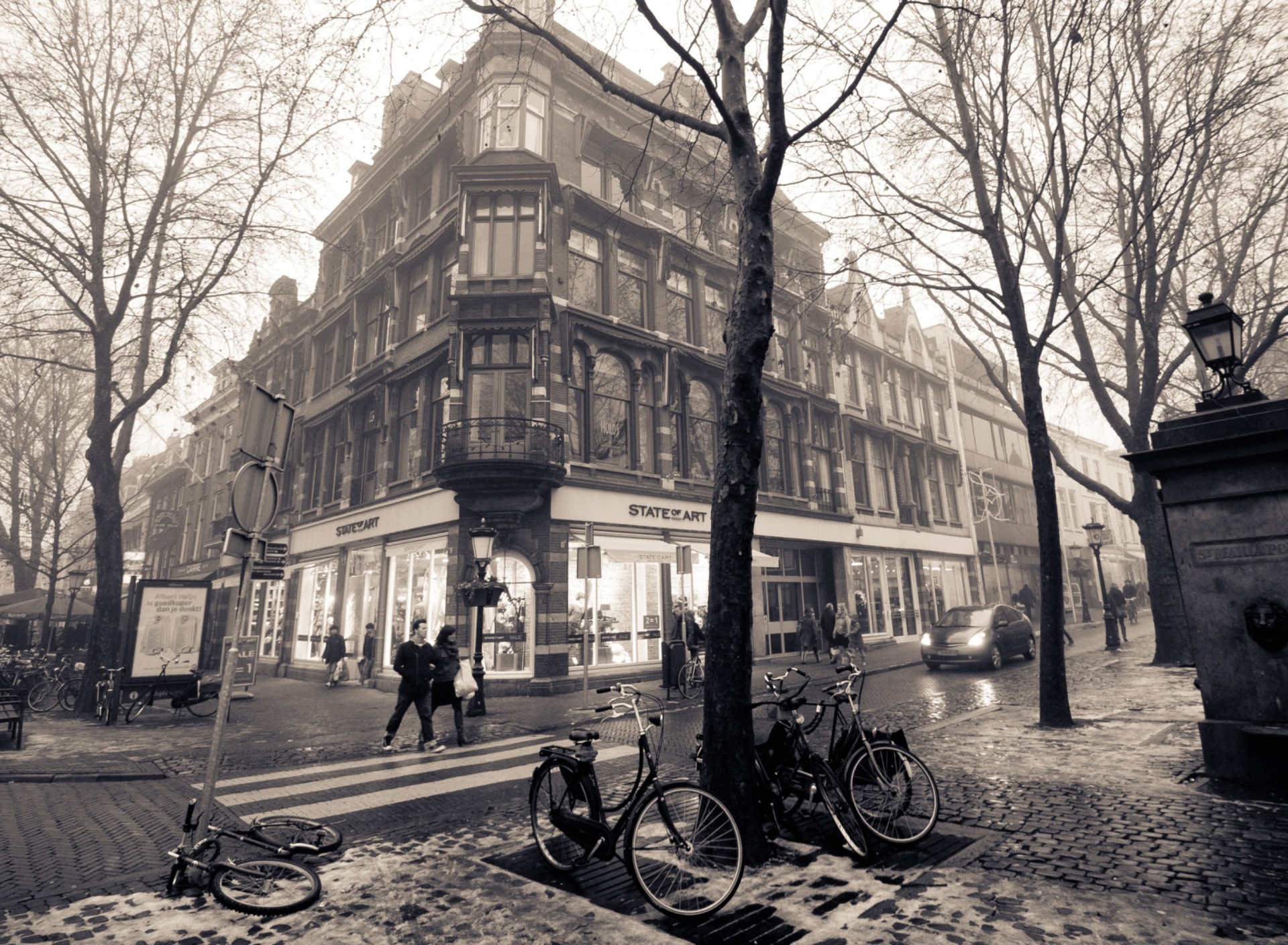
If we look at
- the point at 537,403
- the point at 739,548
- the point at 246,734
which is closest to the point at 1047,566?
the point at 739,548

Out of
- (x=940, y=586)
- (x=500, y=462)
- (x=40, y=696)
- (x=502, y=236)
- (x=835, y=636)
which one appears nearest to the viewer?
(x=500, y=462)

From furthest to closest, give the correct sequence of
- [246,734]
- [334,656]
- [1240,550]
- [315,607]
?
[315,607], [334,656], [246,734], [1240,550]

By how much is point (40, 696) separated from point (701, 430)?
18.5 meters

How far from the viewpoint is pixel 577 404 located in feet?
57.2

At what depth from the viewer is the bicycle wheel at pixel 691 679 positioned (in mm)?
13219

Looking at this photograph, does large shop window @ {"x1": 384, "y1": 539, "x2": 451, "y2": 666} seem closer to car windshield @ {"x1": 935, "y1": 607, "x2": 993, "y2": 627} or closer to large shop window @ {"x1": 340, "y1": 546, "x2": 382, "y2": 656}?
large shop window @ {"x1": 340, "y1": 546, "x2": 382, "y2": 656}

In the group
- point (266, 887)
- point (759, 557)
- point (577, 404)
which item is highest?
point (577, 404)

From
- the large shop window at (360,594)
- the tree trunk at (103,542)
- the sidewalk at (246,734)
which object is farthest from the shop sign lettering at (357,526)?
the tree trunk at (103,542)

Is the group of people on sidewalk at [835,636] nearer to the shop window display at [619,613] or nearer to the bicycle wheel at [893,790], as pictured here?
the shop window display at [619,613]

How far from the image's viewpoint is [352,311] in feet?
77.0

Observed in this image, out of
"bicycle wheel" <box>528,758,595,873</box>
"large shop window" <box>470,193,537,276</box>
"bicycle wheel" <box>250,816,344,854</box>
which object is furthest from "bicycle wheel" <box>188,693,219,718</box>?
"large shop window" <box>470,193,537,276</box>

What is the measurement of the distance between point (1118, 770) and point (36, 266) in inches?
763

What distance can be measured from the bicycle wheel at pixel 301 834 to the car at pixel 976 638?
1468 centimetres

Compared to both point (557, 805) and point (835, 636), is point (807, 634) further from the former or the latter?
point (557, 805)
